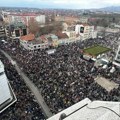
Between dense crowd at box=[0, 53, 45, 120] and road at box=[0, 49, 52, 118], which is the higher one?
dense crowd at box=[0, 53, 45, 120]

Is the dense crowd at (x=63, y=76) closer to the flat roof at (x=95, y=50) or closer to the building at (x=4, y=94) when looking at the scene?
the flat roof at (x=95, y=50)

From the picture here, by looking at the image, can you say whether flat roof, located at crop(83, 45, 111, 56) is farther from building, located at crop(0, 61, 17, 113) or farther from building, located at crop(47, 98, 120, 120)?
building, located at crop(47, 98, 120, 120)

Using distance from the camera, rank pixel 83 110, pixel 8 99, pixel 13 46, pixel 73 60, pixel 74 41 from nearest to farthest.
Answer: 1. pixel 83 110
2. pixel 8 99
3. pixel 73 60
4. pixel 13 46
5. pixel 74 41

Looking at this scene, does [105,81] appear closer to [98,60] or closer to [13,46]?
[98,60]

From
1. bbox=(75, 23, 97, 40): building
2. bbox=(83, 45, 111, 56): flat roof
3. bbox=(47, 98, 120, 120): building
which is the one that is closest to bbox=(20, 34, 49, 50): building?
bbox=(83, 45, 111, 56): flat roof

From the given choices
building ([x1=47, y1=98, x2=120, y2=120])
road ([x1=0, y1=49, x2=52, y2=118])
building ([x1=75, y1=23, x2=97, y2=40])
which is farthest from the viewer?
building ([x1=75, y1=23, x2=97, y2=40])

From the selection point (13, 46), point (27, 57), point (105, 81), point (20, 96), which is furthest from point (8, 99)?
point (13, 46)
